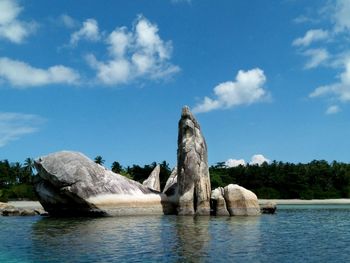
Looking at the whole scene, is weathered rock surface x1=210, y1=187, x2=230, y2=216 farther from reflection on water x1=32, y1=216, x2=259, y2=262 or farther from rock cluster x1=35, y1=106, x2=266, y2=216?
reflection on water x1=32, y1=216, x2=259, y2=262

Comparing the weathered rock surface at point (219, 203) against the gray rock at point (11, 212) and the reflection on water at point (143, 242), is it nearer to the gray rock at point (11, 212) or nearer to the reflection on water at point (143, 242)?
the reflection on water at point (143, 242)

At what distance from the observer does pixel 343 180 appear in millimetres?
111125

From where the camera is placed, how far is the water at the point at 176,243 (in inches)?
780

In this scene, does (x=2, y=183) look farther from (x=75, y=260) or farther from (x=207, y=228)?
(x=75, y=260)

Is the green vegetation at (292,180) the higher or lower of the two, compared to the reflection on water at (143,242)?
higher

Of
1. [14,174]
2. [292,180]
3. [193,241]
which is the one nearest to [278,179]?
[292,180]

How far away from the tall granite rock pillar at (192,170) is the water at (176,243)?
37.0 feet

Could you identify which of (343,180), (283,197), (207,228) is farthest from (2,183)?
(207,228)

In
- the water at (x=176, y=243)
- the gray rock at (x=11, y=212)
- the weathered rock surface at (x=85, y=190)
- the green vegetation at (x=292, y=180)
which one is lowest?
the water at (x=176, y=243)

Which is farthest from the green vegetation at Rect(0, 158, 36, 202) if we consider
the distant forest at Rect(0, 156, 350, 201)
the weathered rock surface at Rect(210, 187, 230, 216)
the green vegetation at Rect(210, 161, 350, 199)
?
the weathered rock surface at Rect(210, 187, 230, 216)

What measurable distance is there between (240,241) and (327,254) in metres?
5.10

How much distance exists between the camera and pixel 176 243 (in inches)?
938

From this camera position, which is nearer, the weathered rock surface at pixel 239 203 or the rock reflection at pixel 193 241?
the rock reflection at pixel 193 241

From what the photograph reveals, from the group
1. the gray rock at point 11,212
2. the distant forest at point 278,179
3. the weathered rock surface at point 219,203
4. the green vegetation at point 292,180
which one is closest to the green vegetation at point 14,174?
the distant forest at point 278,179
